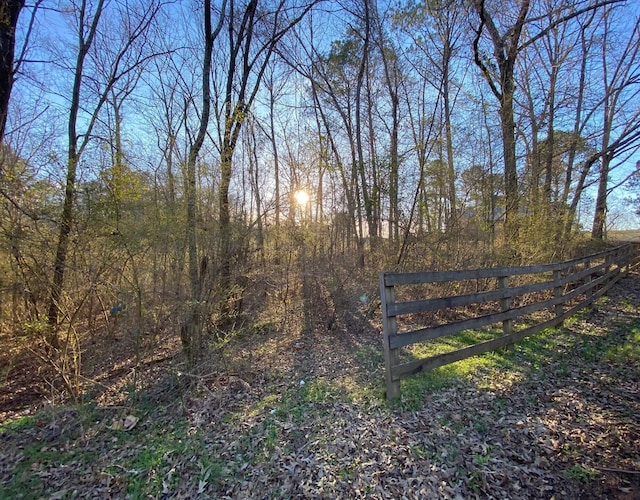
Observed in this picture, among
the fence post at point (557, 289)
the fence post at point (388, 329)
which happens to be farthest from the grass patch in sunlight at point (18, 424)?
the fence post at point (557, 289)

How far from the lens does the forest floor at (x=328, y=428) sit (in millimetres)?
2172

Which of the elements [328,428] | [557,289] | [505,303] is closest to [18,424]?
[328,428]

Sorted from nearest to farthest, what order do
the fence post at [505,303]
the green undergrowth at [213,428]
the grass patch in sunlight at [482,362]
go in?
the green undergrowth at [213,428] < the grass patch in sunlight at [482,362] < the fence post at [505,303]

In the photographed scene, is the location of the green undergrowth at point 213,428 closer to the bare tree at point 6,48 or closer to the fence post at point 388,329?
the fence post at point 388,329

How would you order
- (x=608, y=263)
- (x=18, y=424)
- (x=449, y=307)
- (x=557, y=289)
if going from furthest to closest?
(x=608, y=263) → (x=557, y=289) → (x=449, y=307) → (x=18, y=424)

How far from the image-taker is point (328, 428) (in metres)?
2.79

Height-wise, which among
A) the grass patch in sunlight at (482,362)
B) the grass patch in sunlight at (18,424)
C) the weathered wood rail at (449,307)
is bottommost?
the grass patch in sunlight at (18,424)

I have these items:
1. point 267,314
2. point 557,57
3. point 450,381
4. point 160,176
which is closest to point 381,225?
point 267,314

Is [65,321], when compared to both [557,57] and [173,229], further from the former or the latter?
[557,57]

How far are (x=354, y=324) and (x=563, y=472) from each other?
4257 mm

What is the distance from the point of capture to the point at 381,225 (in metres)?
7.03

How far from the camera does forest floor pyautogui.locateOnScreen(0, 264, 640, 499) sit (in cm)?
217

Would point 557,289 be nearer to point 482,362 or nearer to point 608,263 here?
point 482,362

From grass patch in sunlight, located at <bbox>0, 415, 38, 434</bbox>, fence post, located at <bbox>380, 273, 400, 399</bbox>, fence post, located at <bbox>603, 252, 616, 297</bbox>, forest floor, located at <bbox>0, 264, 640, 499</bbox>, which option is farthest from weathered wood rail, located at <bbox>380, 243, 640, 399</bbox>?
grass patch in sunlight, located at <bbox>0, 415, 38, 434</bbox>
